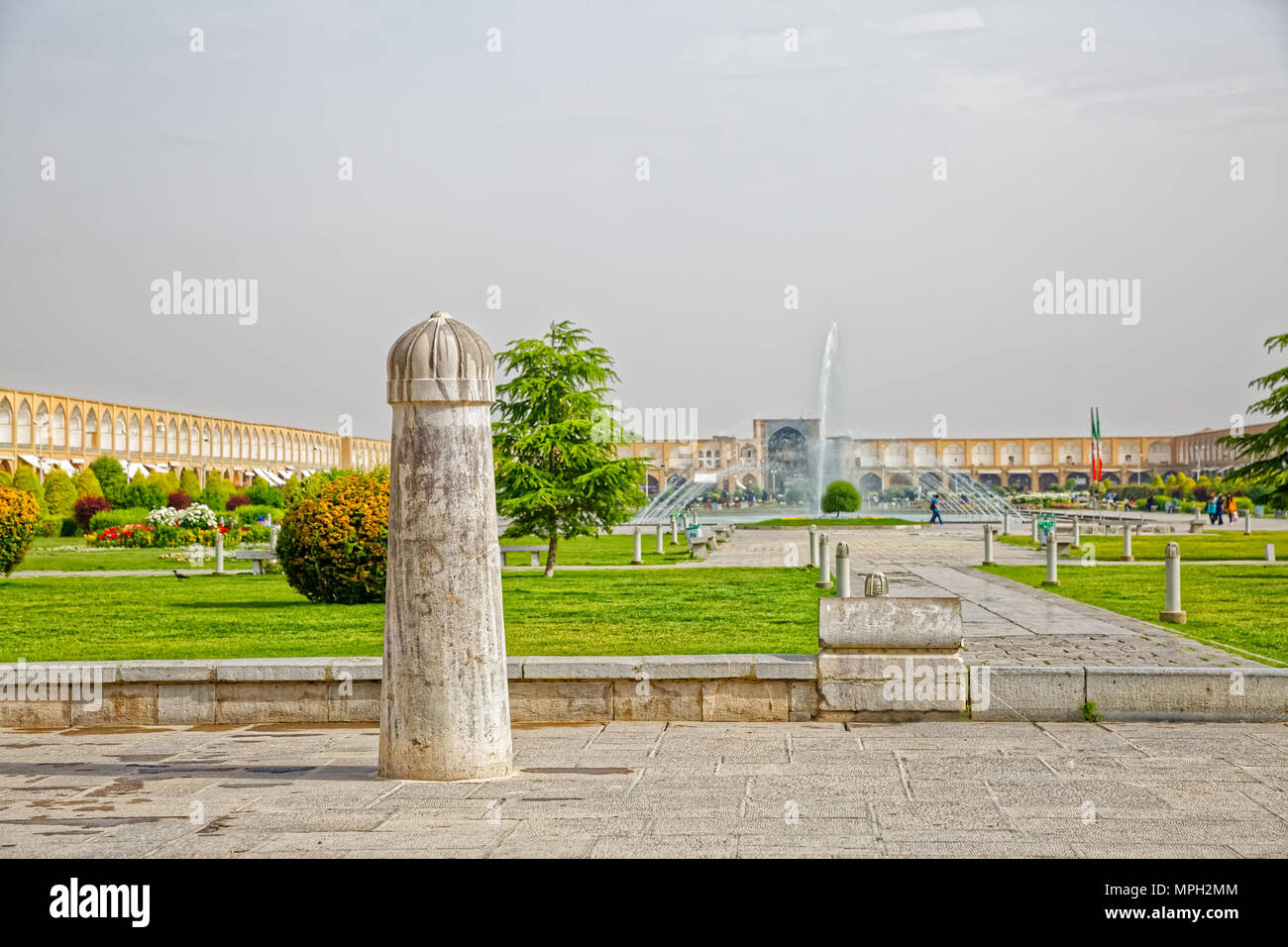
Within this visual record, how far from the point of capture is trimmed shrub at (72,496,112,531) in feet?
117

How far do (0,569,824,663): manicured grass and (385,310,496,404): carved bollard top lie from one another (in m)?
3.71

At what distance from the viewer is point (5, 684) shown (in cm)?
626

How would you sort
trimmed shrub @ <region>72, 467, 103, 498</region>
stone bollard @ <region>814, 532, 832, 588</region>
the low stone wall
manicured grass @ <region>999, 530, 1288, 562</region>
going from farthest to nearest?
trimmed shrub @ <region>72, 467, 103, 498</region>, manicured grass @ <region>999, 530, 1288, 562</region>, stone bollard @ <region>814, 532, 832, 588</region>, the low stone wall

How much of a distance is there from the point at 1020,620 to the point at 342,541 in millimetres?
6162

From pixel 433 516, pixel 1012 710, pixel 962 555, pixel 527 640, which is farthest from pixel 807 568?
pixel 433 516

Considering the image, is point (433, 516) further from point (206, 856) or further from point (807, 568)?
point (807, 568)

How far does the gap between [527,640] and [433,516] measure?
4651mm

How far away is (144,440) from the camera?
65.8 metres

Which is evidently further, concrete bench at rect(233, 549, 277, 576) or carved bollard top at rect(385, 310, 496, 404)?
concrete bench at rect(233, 549, 277, 576)

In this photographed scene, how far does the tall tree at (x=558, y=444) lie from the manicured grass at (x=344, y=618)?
1411 millimetres

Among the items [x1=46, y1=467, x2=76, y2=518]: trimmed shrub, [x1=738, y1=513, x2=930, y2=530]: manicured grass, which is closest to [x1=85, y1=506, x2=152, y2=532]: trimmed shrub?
[x1=46, y1=467, x2=76, y2=518]: trimmed shrub

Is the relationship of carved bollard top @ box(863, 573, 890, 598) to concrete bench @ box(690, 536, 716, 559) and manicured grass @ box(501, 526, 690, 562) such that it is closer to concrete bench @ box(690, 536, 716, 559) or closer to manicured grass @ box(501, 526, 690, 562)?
manicured grass @ box(501, 526, 690, 562)

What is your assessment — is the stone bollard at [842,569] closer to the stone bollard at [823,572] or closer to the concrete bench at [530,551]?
the stone bollard at [823,572]

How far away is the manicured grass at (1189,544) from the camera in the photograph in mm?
22359
